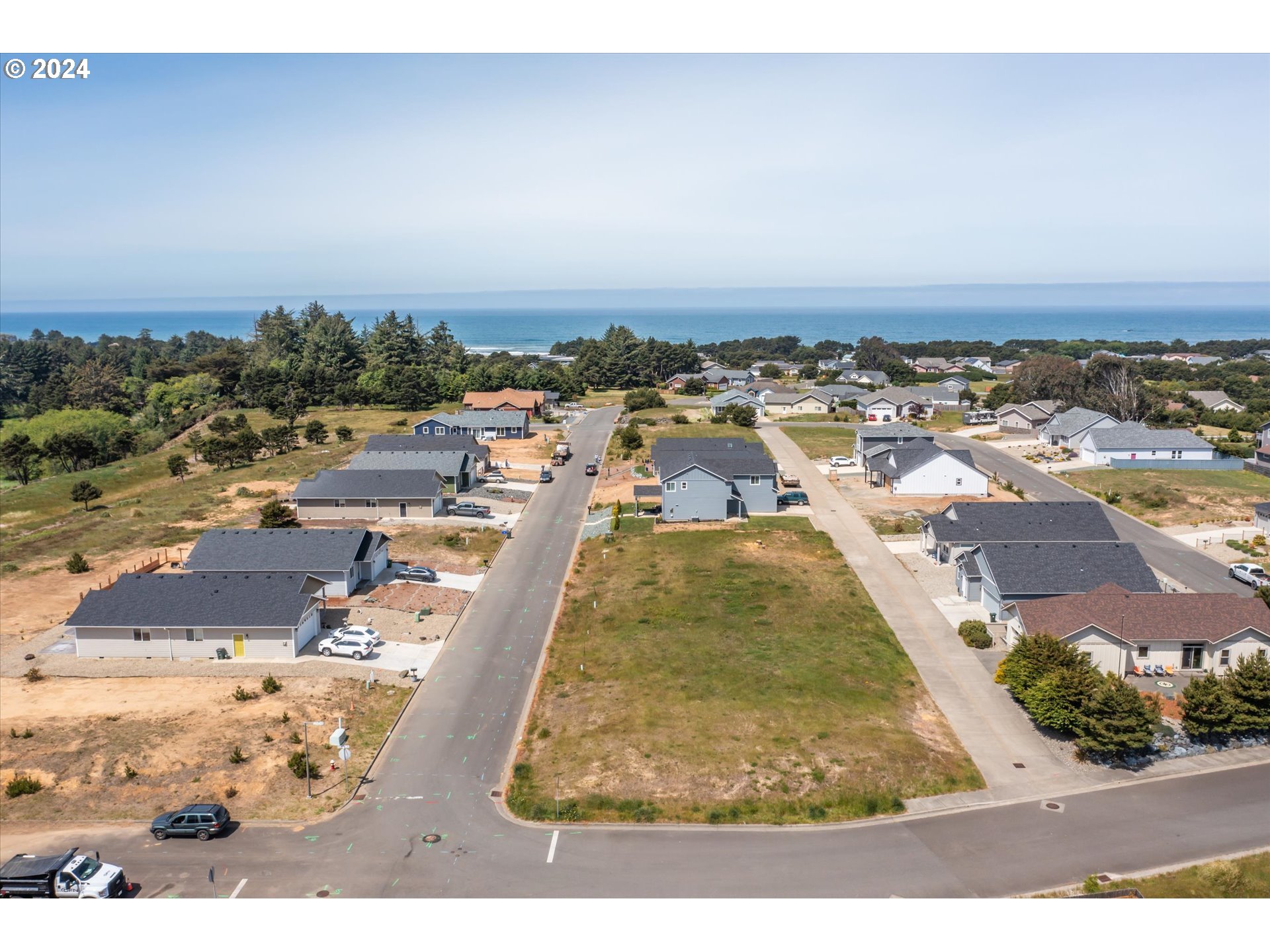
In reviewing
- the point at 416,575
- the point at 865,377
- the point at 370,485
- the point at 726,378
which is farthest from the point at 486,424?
the point at 865,377

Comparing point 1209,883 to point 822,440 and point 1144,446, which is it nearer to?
point 1144,446

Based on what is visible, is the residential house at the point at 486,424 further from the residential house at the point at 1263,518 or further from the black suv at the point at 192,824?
the residential house at the point at 1263,518

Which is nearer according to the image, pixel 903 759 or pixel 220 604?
pixel 903 759

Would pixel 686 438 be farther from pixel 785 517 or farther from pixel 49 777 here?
pixel 49 777

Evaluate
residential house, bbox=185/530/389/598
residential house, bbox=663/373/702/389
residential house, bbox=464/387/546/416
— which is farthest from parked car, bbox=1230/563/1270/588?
residential house, bbox=663/373/702/389

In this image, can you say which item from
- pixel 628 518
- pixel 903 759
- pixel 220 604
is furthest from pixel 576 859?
pixel 628 518

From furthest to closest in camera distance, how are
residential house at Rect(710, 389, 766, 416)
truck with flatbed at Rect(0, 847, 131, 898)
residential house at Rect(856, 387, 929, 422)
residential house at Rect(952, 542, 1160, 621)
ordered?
residential house at Rect(856, 387, 929, 422) → residential house at Rect(710, 389, 766, 416) → residential house at Rect(952, 542, 1160, 621) → truck with flatbed at Rect(0, 847, 131, 898)

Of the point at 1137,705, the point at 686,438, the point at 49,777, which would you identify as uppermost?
the point at 686,438

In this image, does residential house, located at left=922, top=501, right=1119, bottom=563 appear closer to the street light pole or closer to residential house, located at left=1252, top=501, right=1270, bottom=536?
residential house, located at left=1252, top=501, right=1270, bottom=536
